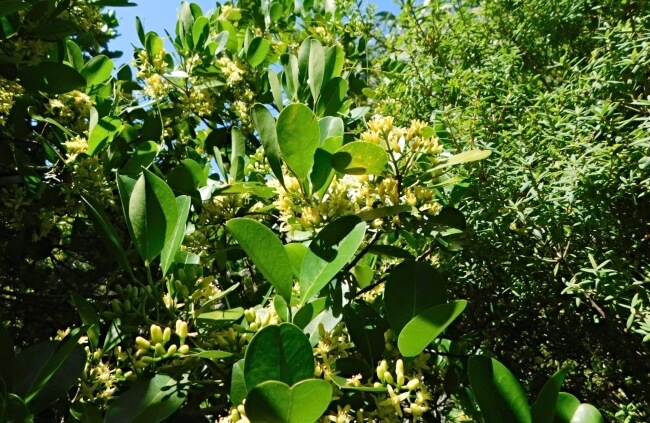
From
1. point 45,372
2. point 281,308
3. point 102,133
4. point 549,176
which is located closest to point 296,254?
point 281,308

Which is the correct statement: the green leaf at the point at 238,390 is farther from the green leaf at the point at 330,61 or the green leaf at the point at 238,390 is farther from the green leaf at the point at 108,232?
the green leaf at the point at 330,61

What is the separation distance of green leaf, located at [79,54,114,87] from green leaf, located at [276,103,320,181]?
40.5 inches

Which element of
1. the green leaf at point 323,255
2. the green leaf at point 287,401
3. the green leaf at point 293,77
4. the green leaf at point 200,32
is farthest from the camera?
the green leaf at point 200,32

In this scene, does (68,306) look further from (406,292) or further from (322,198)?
(406,292)

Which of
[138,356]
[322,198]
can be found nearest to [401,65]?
[322,198]

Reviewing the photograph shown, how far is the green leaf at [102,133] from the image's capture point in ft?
4.91

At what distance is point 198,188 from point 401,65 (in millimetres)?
1058

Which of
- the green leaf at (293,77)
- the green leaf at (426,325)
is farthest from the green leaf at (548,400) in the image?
the green leaf at (293,77)

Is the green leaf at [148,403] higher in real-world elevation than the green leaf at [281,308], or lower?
lower

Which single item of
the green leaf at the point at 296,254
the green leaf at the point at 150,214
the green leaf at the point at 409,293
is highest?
the green leaf at the point at 150,214

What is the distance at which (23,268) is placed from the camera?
2230 millimetres

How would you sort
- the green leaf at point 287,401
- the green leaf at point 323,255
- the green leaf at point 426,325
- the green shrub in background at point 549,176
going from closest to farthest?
the green leaf at point 287,401
the green leaf at point 426,325
the green leaf at point 323,255
the green shrub in background at point 549,176

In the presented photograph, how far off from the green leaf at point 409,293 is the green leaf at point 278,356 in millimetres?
219

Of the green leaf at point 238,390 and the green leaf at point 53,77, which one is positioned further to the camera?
the green leaf at point 53,77
